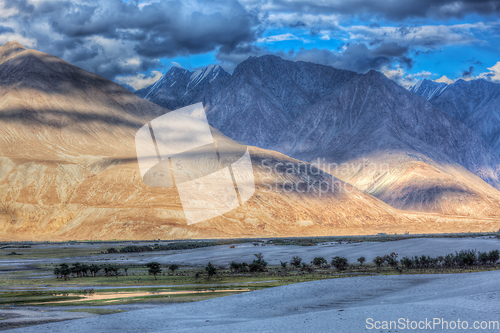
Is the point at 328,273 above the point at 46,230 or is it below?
below

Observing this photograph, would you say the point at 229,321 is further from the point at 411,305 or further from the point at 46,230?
the point at 46,230

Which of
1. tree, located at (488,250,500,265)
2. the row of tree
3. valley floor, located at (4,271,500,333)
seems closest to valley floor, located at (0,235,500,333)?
valley floor, located at (4,271,500,333)

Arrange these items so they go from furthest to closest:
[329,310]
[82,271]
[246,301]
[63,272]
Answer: [82,271] → [63,272] → [246,301] → [329,310]

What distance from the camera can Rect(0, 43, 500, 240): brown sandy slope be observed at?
378ft

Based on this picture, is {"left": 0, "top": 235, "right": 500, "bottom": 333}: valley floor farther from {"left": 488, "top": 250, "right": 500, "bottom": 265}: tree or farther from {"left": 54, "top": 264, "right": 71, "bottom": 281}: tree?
{"left": 488, "top": 250, "right": 500, "bottom": 265}: tree

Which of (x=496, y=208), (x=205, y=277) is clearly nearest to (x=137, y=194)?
(x=205, y=277)

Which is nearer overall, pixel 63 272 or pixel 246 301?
pixel 246 301

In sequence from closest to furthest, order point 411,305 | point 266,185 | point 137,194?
point 411,305 → point 137,194 → point 266,185

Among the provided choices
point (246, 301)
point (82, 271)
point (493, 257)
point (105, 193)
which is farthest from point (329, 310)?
point (105, 193)

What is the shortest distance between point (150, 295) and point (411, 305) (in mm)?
17566

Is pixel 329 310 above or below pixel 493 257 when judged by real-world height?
above

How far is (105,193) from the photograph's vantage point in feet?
419

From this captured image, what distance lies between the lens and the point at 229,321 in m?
22.0

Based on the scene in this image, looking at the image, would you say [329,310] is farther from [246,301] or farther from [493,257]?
[493,257]
